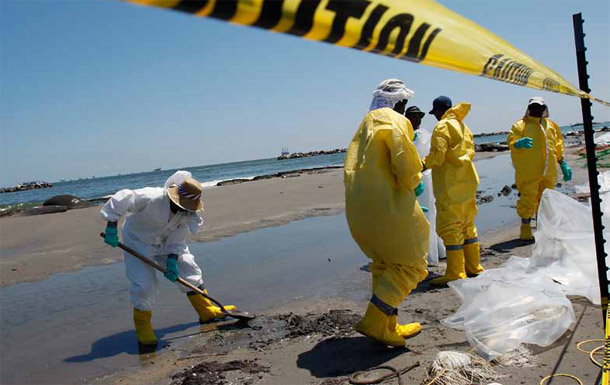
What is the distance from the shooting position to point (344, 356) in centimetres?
299

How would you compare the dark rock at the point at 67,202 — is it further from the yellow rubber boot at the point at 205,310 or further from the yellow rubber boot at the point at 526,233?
the yellow rubber boot at the point at 526,233

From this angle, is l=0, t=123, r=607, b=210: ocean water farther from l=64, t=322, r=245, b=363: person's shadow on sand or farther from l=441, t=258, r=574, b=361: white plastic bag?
l=441, t=258, r=574, b=361: white plastic bag

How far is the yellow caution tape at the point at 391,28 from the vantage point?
32.0 inches

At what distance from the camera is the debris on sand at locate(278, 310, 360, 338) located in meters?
3.51

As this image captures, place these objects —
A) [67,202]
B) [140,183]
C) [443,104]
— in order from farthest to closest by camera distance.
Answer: [140,183] < [67,202] < [443,104]

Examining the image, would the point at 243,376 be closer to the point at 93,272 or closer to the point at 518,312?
the point at 518,312

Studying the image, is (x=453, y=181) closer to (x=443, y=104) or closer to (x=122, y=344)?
(x=443, y=104)

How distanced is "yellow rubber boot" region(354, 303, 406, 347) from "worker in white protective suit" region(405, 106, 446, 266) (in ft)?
7.22

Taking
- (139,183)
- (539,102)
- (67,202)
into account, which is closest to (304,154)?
(139,183)

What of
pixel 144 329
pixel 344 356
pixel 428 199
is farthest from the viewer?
pixel 428 199

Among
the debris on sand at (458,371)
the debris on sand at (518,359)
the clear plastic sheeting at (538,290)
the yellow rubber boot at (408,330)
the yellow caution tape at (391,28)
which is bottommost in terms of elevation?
the yellow rubber boot at (408,330)

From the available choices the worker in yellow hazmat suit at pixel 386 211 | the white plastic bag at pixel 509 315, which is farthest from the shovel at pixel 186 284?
the white plastic bag at pixel 509 315

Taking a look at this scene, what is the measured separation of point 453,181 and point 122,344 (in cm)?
343

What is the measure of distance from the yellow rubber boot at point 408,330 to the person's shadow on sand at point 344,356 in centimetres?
15
